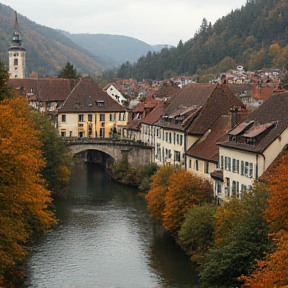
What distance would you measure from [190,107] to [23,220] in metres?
29.1

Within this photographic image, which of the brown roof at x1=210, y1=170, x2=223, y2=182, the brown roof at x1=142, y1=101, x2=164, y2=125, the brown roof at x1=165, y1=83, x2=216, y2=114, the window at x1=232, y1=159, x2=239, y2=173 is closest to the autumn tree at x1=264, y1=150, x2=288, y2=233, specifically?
the window at x1=232, y1=159, x2=239, y2=173

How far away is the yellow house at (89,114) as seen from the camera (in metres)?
101

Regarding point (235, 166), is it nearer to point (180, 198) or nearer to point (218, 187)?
point (218, 187)

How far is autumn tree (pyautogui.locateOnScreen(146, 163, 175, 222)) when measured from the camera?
2183 inches

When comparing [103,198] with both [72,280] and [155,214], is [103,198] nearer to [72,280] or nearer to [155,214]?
[155,214]

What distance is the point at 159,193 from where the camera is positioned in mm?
55438

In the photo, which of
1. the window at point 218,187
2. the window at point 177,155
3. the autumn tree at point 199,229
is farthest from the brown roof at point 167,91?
the autumn tree at point 199,229

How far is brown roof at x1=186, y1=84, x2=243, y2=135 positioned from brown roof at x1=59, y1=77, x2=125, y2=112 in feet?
127

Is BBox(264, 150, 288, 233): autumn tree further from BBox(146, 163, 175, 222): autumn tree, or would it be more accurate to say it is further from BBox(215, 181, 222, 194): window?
BBox(146, 163, 175, 222): autumn tree

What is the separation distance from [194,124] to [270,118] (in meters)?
14.4

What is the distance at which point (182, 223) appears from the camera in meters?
51.0

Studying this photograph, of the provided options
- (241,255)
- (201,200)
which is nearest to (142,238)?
(201,200)

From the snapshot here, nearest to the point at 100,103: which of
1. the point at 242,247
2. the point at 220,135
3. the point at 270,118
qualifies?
the point at 220,135

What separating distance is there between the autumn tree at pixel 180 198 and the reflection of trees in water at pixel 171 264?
5.14 feet
